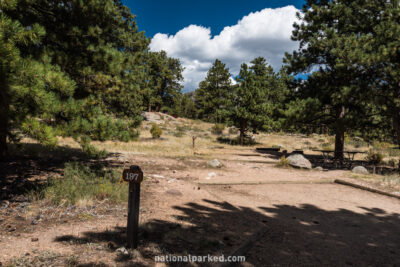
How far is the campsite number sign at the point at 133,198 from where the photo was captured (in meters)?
2.96

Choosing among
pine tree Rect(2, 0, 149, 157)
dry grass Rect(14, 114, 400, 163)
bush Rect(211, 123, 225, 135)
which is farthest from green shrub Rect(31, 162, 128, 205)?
bush Rect(211, 123, 225, 135)

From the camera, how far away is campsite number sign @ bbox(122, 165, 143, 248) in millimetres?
2955

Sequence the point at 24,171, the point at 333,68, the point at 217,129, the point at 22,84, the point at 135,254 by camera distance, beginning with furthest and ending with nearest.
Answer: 1. the point at 217,129
2. the point at 333,68
3. the point at 24,171
4. the point at 22,84
5. the point at 135,254

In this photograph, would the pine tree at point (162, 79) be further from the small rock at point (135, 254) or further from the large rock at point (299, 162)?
the small rock at point (135, 254)

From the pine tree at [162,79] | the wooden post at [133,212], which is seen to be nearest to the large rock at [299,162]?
the wooden post at [133,212]

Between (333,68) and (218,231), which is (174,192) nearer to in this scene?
(218,231)

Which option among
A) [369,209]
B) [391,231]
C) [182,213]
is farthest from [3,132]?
[369,209]

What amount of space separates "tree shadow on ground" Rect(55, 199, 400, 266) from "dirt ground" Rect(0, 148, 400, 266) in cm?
1

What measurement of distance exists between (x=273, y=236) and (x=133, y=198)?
239cm

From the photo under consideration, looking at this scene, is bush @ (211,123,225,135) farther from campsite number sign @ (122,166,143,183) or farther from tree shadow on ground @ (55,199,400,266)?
campsite number sign @ (122,166,143,183)

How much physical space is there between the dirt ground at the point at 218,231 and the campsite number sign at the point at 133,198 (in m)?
0.18

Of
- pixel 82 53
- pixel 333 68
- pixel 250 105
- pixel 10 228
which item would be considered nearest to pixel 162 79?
pixel 250 105

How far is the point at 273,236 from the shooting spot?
3.84 meters

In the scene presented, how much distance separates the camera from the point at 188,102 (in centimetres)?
7900
